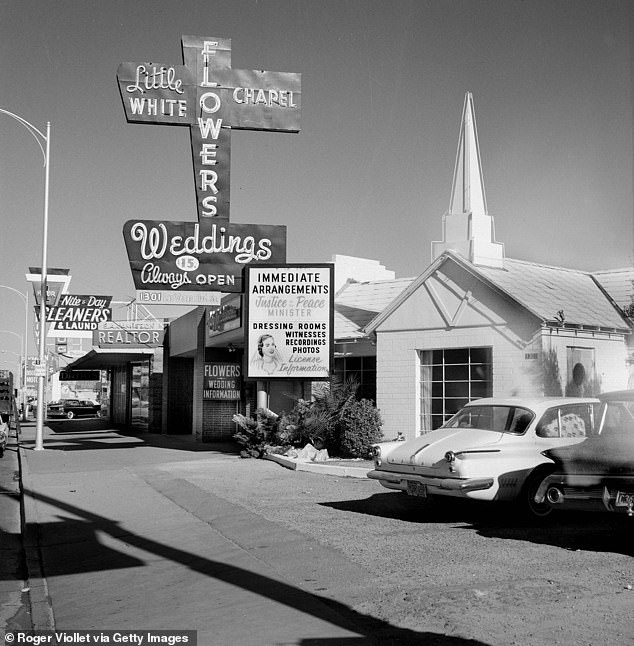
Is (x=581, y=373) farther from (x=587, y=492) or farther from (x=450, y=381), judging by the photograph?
(x=587, y=492)

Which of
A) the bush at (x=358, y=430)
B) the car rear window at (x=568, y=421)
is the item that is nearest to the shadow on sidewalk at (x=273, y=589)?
the car rear window at (x=568, y=421)

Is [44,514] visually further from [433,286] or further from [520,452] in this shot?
[433,286]

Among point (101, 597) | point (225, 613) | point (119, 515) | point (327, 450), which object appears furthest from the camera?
point (327, 450)

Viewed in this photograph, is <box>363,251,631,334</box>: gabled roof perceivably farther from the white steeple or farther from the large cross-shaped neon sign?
the large cross-shaped neon sign

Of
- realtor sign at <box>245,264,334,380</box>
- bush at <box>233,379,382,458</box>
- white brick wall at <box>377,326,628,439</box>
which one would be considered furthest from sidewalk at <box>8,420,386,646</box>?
white brick wall at <box>377,326,628,439</box>

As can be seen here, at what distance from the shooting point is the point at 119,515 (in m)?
11.3

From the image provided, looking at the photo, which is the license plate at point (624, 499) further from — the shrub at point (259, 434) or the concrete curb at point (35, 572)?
the shrub at point (259, 434)

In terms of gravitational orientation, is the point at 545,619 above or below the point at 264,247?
below

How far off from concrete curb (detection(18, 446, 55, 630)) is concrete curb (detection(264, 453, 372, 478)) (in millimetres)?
5286

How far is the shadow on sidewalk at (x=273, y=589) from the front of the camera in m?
5.47

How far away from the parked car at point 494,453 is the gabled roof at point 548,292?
5888 millimetres

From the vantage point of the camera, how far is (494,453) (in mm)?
9711

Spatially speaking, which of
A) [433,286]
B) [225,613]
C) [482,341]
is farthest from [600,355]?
[225,613]

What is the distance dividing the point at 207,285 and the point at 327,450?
4776 millimetres
